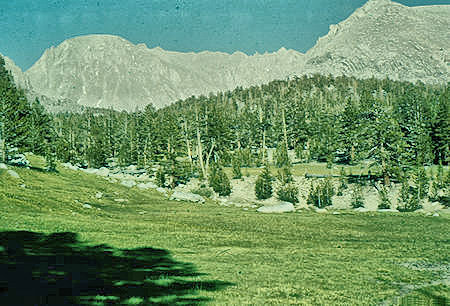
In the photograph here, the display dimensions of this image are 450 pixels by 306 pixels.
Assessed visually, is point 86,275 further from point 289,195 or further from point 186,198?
point 289,195

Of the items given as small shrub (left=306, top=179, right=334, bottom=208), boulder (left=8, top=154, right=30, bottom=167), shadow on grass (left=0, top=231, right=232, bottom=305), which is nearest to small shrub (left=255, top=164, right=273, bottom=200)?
small shrub (left=306, top=179, right=334, bottom=208)

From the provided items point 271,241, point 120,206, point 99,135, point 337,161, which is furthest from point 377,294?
point 99,135

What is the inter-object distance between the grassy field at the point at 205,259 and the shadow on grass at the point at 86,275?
3 centimetres

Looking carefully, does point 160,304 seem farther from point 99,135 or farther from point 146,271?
point 99,135

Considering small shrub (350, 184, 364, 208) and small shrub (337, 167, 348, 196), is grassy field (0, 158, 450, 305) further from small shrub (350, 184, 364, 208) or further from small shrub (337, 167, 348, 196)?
small shrub (337, 167, 348, 196)

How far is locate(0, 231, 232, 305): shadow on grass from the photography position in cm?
901

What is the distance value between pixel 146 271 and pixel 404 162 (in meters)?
54.0

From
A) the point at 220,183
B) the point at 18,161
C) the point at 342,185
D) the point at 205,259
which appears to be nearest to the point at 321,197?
the point at 342,185

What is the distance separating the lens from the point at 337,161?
310 feet

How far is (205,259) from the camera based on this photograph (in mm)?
15812

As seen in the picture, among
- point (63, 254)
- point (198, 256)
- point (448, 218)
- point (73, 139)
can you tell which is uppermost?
point (73, 139)

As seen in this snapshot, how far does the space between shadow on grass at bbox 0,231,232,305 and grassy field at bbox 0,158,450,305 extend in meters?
0.03

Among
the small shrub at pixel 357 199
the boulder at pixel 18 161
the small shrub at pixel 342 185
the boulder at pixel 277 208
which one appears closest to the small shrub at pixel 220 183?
the small shrub at pixel 342 185

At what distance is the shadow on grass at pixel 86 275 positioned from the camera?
9008mm
